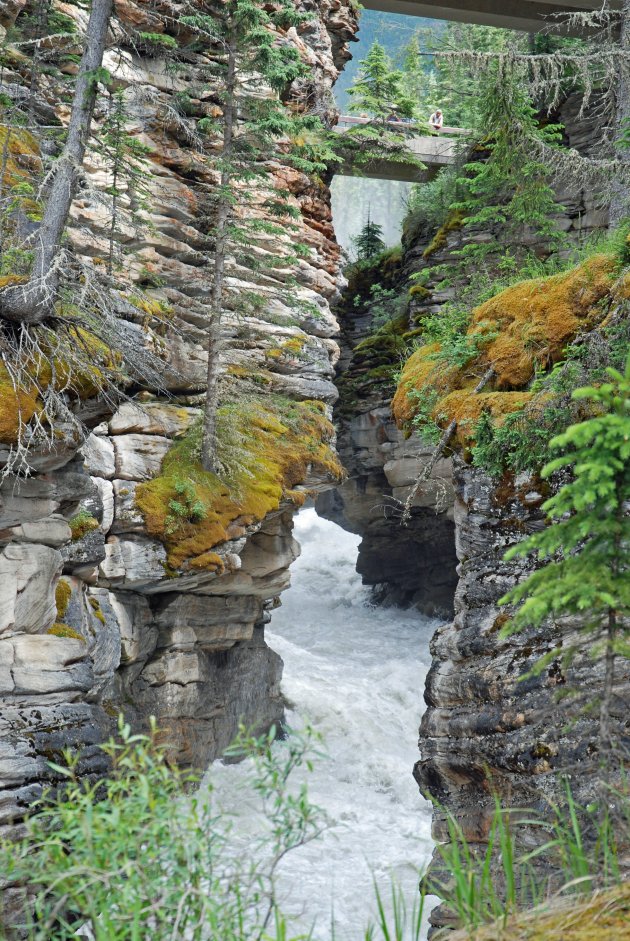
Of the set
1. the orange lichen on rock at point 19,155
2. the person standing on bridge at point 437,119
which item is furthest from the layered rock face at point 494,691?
the person standing on bridge at point 437,119

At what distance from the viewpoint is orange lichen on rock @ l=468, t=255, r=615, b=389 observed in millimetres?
9438

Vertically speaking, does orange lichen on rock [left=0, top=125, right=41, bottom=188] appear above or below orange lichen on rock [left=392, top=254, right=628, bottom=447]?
above

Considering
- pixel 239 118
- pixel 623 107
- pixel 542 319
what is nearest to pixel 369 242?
pixel 239 118

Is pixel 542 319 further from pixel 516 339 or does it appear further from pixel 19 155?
pixel 19 155

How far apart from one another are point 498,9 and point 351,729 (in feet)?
59.7

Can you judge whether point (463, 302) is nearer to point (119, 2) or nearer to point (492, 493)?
point (492, 493)

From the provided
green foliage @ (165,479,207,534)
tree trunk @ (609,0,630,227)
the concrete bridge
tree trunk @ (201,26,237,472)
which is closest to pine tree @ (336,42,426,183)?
the concrete bridge

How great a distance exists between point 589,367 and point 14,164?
9.41 metres

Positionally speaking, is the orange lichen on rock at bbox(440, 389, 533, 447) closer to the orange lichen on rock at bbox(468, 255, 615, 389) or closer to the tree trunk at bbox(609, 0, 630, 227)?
the orange lichen on rock at bbox(468, 255, 615, 389)

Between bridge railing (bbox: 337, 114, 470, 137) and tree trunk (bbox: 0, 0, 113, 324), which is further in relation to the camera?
bridge railing (bbox: 337, 114, 470, 137)

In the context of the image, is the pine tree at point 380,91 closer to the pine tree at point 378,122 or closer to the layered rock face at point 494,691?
the pine tree at point 378,122

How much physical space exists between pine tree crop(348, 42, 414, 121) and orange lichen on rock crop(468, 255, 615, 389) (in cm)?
1432

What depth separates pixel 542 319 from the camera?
32.0ft

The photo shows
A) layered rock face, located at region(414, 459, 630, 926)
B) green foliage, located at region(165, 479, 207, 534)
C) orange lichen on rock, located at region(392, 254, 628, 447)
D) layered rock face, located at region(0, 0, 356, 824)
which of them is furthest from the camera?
green foliage, located at region(165, 479, 207, 534)
